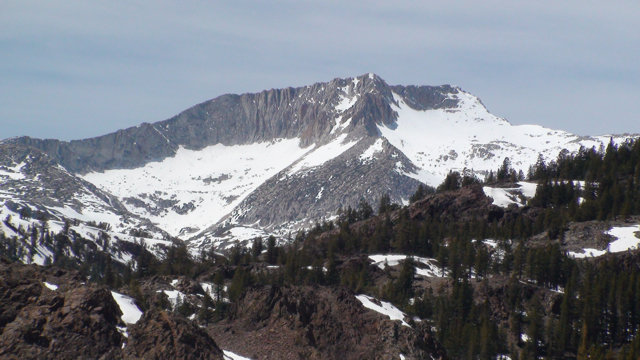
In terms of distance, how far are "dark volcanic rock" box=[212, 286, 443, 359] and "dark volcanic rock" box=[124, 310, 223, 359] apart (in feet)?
40.5

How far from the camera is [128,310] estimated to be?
5500 centimetres

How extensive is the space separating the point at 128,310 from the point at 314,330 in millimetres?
19327

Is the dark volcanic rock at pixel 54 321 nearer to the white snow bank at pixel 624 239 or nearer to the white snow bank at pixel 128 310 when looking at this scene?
the white snow bank at pixel 128 310

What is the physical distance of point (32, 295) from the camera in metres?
45.1

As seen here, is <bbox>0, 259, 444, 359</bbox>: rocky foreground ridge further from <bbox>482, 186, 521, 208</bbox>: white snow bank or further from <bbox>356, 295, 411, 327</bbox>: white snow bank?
<bbox>482, 186, 521, 208</bbox>: white snow bank

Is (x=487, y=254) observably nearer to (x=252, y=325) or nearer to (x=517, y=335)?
(x=517, y=335)

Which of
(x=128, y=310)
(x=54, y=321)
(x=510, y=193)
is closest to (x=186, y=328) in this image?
(x=54, y=321)

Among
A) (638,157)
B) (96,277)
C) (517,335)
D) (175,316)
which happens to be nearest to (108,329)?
(175,316)

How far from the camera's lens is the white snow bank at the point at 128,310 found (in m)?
52.4

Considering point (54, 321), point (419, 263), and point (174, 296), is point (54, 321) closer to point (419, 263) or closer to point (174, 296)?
point (174, 296)

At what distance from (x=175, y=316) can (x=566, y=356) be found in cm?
5631

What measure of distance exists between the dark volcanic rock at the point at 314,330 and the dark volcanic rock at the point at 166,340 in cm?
1233

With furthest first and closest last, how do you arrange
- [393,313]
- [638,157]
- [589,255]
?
[638,157] → [589,255] → [393,313]

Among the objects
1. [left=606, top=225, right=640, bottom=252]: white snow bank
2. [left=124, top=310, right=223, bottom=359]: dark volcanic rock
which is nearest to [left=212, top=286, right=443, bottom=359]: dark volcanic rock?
[left=124, top=310, right=223, bottom=359]: dark volcanic rock
